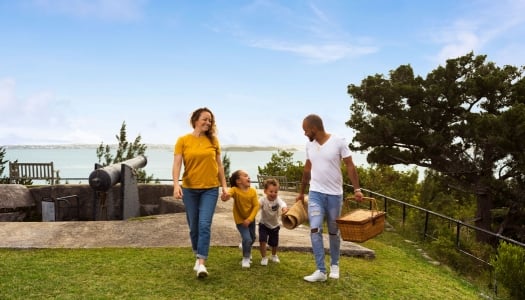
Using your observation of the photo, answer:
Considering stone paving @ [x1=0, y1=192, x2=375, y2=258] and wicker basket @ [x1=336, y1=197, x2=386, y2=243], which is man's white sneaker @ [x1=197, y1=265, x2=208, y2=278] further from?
stone paving @ [x1=0, y1=192, x2=375, y2=258]

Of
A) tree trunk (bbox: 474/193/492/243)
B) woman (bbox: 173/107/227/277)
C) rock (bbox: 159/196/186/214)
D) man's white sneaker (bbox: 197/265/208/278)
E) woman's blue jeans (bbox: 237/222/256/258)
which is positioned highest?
woman (bbox: 173/107/227/277)

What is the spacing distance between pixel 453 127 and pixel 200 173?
61.1 ft

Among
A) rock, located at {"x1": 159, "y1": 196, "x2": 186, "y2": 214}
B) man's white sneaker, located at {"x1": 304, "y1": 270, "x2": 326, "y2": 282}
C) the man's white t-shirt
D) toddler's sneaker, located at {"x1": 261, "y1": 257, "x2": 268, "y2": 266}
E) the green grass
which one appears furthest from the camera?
rock, located at {"x1": 159, "y1": 196, "x2": 186, "y2": 214}

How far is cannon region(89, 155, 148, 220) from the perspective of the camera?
34.8 feet

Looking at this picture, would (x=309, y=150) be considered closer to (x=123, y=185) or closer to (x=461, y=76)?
(x=123, y=185)

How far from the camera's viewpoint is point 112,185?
10.9m

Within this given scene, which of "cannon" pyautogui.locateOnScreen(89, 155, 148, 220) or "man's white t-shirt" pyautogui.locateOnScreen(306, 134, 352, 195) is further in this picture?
"cannon" pyautogui.locateOnScreen(89, 155, 148, 220)

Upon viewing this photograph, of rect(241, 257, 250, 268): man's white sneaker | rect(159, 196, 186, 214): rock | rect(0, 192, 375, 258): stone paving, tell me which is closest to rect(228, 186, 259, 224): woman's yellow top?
rect(241, 257, 250, 268): man's white sneaker

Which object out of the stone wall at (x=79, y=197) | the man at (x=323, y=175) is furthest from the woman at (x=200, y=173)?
the stone wall at (x=79, y=197)

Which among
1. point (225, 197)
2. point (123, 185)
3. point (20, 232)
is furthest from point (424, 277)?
point (123, 185)

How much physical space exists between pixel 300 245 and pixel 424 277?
1.69m

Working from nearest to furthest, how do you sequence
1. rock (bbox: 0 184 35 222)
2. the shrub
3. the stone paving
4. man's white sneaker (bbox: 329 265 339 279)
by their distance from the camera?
1. man's white sneaker (bbox: 329 265 339 279)
2. the stone paving
3. the shrub
4. rock (bbox: 0 184 35 222)

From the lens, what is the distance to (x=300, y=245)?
270 inches

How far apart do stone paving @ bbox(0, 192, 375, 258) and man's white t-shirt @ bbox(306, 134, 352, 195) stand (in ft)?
6.60
